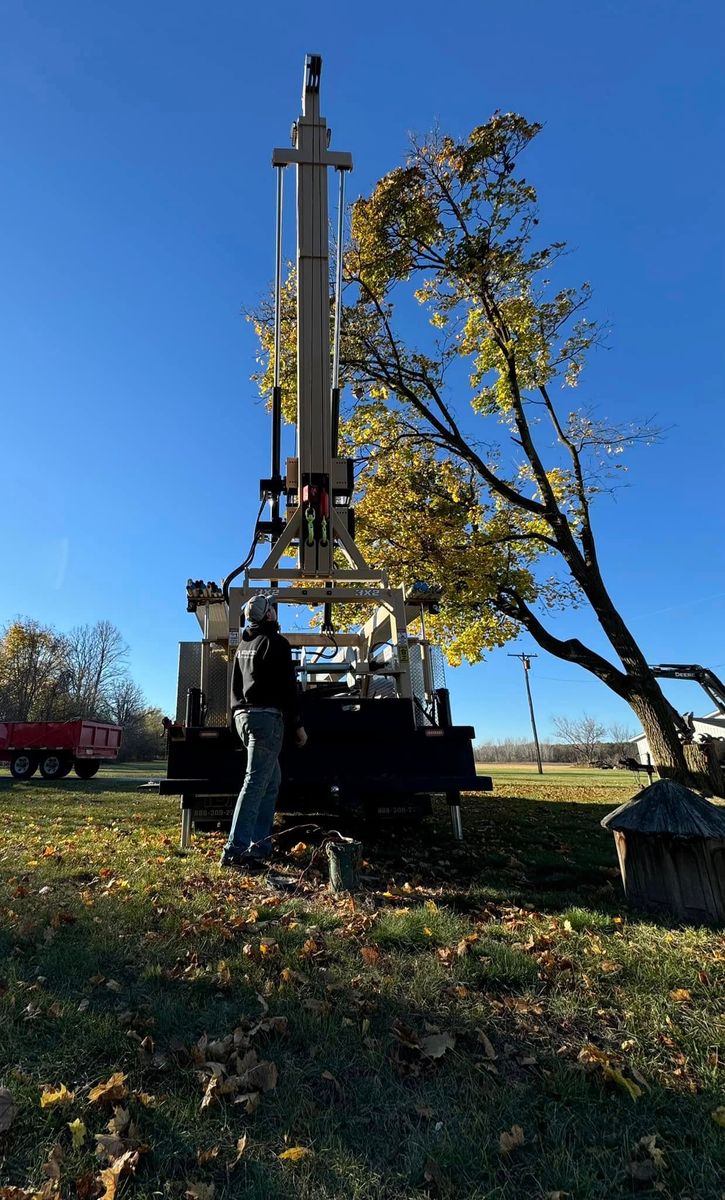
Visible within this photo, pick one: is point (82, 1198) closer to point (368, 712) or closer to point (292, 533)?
point (368, 712)

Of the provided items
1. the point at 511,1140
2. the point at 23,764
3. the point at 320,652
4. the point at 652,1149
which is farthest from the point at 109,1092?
the point at 23,764

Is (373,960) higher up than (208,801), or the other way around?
(208,801)

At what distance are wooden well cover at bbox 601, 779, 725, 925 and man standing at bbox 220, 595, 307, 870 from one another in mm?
2442

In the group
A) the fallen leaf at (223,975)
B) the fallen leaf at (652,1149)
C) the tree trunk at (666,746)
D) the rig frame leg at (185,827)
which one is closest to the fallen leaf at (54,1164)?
the fallen leaf at (223,975)

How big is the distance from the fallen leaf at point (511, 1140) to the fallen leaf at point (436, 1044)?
42cm

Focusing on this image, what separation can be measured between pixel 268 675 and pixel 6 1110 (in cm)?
299

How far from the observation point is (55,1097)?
Result: 2.03 metres

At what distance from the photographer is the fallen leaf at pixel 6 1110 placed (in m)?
1.92

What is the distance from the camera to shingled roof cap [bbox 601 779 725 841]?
378cm

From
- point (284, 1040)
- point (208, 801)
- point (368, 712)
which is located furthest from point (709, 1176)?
point (208, 801)

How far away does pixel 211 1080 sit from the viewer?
2.18 metres

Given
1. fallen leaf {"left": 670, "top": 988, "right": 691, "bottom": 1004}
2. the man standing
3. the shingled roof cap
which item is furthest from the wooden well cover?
the man standing

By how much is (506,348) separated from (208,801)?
11689mm

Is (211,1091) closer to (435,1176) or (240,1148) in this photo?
(240,1148)
